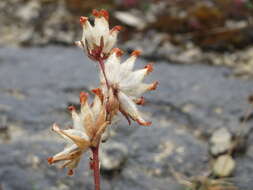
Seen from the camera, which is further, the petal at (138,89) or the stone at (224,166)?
the stone at (224,166)

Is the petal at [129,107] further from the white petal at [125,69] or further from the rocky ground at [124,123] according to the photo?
the rocky ground at [124,123]

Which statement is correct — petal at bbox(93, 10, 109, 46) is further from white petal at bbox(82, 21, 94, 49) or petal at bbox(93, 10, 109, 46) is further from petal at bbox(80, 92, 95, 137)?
petal at bbox(80, 92, 95, 137)

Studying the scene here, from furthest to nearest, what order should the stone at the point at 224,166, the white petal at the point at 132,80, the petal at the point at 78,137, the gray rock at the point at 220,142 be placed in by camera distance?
1. the gray rock at the point at 220,142
2. the stone at the point at 224,166
3. the white petal at the point at 132,80
4. the petal at the point at 78,137

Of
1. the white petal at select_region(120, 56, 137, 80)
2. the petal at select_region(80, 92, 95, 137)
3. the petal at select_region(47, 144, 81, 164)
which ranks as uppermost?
the white petal at select_region(120, 56, 137, 80)

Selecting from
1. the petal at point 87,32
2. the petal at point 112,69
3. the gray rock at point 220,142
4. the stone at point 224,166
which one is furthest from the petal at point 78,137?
the gray rock at point 220,142

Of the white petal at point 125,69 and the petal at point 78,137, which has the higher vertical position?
the white petal at point 125,69

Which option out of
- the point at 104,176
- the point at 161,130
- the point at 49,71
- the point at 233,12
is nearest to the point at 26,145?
the point at 104,176

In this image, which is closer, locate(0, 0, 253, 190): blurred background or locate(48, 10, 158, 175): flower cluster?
locate(48, 10, 158, 175): flower cluster

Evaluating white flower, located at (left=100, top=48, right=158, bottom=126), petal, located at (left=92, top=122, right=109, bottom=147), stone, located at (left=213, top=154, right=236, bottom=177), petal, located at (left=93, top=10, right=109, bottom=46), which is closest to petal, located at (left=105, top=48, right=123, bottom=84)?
white flower, located at (left=100, top=48, right=158, bottom=126)
